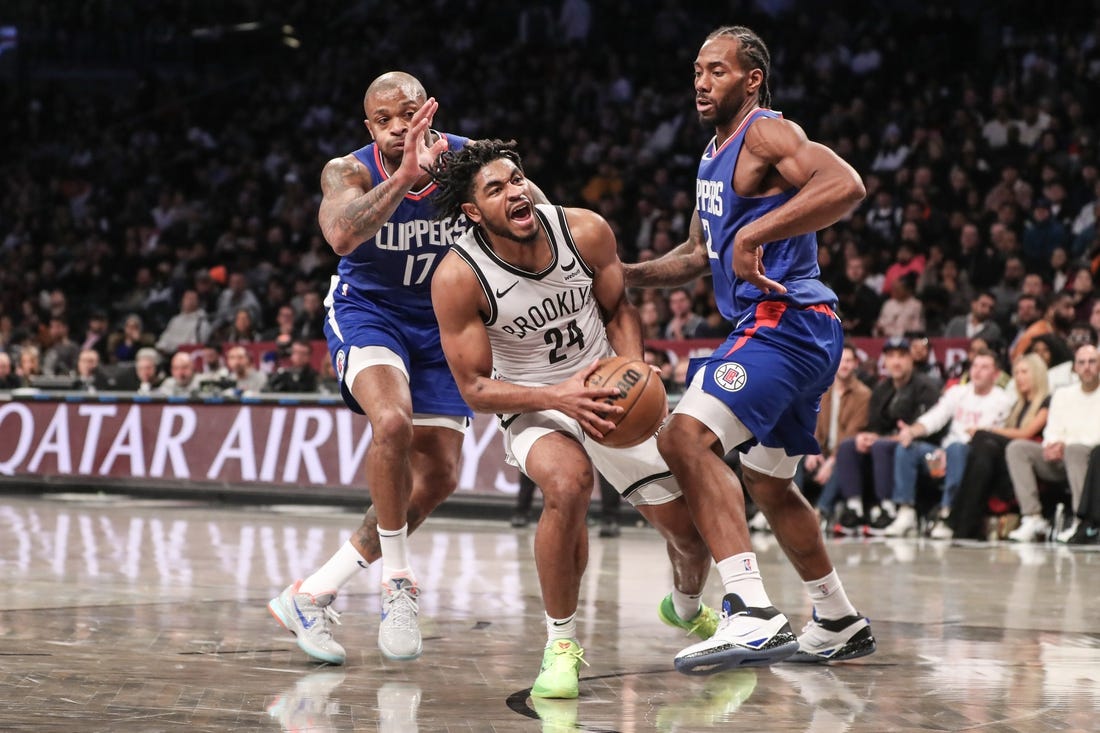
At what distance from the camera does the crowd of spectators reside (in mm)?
14062

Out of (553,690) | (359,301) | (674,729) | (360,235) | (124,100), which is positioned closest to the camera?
(674,729)

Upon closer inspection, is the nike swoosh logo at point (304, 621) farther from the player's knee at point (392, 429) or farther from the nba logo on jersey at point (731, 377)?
the nba logo on jersey at point (731, 377)

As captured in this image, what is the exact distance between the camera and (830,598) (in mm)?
5438

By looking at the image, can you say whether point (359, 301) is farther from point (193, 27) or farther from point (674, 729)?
point (193, 27)

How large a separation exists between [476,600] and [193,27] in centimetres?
2293

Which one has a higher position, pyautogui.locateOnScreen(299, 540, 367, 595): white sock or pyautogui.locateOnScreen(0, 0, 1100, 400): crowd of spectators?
pyautogui.locateOnScreen(0, 0, 1100, 400): crowd of spectators

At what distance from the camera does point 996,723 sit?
4.27m

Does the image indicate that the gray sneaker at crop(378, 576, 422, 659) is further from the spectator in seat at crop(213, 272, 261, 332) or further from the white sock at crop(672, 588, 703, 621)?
the spectator in seat at crop(213, 272, 261, 332)

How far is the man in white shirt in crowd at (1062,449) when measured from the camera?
10.4 m

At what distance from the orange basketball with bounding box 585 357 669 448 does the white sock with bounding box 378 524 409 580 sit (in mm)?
1107

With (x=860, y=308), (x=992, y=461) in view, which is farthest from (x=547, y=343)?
(x=860, y=308)

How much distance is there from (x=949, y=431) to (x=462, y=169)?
7.20 m

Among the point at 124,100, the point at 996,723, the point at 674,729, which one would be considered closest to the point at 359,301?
the point at 674,729

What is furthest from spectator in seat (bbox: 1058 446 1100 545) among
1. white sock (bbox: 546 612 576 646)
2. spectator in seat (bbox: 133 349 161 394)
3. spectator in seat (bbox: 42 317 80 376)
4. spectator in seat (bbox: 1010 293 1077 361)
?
spectator in seat (bbox: 42 317 80 376)
